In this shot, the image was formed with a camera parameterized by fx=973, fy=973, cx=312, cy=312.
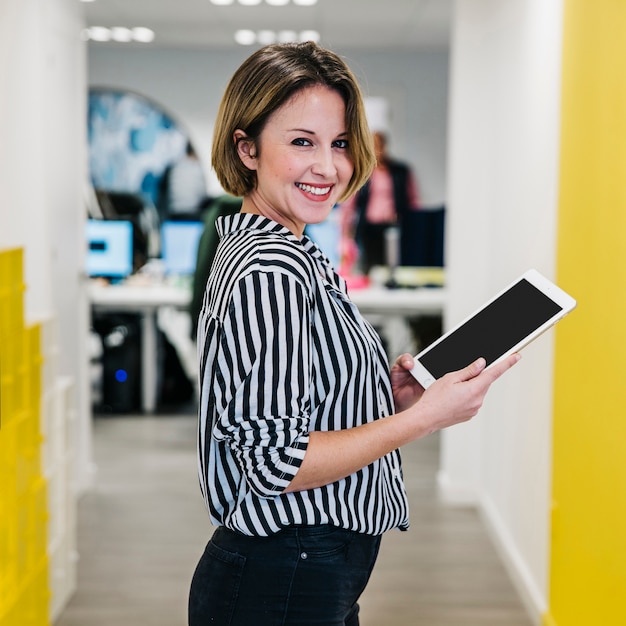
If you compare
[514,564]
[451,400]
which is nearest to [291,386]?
[451,400]

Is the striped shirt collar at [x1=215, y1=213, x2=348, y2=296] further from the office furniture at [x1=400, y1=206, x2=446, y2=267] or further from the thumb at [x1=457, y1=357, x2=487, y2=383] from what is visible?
the office furniture at [x1=400, y1=206, x2=446, y2=267]

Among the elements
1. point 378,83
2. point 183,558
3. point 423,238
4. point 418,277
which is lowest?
point 183,558

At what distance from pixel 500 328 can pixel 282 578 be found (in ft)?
1.46

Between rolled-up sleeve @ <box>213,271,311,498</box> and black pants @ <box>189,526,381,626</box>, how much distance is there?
0.13 m

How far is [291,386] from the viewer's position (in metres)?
1.09

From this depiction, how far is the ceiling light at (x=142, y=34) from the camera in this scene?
793cm

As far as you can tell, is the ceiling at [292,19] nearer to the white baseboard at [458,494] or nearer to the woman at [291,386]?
the white baseboard at [458,494]

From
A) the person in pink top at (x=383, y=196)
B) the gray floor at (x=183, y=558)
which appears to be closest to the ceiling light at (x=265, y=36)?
the person in pink top at (x=383, y=196)

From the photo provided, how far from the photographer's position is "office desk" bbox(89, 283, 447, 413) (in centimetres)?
572

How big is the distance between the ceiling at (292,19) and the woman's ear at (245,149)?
5.67 m

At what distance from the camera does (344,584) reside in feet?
4.04

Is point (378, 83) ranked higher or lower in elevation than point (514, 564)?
higher

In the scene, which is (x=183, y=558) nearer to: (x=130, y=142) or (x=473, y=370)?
(x=473, y=370)

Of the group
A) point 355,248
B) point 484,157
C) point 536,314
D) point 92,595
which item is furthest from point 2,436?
point 355,248
